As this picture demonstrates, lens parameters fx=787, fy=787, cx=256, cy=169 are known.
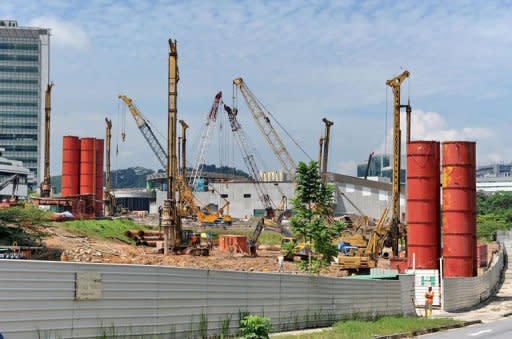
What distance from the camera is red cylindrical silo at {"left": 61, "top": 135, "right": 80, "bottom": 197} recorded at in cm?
9688

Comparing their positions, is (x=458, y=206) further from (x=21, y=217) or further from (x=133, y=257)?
(x=21, y=217)

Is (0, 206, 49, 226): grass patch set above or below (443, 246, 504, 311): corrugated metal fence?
above

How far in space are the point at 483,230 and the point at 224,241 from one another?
70760 mm

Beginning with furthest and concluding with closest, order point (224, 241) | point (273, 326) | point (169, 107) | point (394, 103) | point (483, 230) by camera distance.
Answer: point (483, 230) < point (394, 103) < point (224, 241) < point (169, 107) < point (273, 326)

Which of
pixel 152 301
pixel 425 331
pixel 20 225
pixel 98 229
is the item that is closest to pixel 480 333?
pixel 425 331

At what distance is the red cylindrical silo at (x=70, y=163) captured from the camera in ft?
318

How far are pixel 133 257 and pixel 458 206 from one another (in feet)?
72.7

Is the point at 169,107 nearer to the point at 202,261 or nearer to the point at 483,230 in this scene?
the point at 202,261

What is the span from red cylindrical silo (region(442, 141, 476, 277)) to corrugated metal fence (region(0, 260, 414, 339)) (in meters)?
21.2

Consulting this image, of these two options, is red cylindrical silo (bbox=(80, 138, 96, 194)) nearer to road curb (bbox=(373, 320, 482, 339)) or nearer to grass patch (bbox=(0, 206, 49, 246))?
grass patch (bbox=(0, 206, 49, 246))

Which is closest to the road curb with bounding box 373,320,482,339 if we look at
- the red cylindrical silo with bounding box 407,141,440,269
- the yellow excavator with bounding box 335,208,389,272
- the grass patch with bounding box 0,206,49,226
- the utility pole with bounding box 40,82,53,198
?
the red cylindrical silo with bounding box 407,141,440,269

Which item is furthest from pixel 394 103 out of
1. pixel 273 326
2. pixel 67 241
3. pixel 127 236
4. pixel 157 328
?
pixel 157 328

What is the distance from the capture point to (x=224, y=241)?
72.1 metres

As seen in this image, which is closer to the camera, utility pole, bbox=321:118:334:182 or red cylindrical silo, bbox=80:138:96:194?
red cylindrical silo, bbox=80:138:96:194
